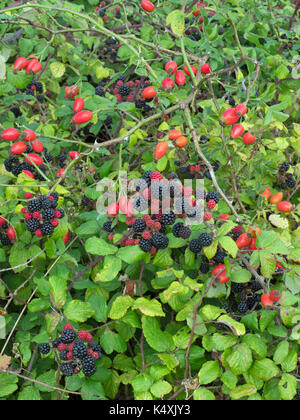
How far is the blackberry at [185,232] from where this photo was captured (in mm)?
1623

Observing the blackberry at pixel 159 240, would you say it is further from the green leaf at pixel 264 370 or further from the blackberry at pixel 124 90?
the blackberry at pixel 124 90

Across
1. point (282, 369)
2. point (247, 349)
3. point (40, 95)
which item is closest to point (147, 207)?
point (247, 349)

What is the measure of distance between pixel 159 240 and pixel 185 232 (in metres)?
0.12

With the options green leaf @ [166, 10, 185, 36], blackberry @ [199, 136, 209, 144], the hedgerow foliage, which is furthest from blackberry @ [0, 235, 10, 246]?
green leaf @ [166, 10, 185, 36]

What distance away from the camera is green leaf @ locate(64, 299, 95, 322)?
1609 millimetres

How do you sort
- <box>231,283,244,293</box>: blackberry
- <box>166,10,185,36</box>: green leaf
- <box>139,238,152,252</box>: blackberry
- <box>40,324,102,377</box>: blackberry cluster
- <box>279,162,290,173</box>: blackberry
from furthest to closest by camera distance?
<box>279,162,290,173</box>: blackberry
<box>166,10,185,36</box>: green leaf
<box>231,283,244,293</box>: blackberry
<box>139,238,152,252</box>: blackberry
<box>40,324,102,377</box>: blackberry cluster

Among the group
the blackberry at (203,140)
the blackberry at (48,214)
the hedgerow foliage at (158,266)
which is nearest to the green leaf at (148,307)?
the hedgerow foliage at (158,266)

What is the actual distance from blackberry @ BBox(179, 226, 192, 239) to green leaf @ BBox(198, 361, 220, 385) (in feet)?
1.64

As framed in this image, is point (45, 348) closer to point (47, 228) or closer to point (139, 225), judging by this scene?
point (47, 228)

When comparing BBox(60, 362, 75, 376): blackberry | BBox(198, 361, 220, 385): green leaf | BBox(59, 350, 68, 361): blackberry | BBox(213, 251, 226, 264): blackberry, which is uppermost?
BBox(213, 251, 226, 264): blackberry

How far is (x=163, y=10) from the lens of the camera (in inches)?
120

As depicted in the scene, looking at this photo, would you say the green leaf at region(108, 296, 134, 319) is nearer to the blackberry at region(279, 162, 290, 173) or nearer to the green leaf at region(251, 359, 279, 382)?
the green leaf at region(251, 359, 279, 382)

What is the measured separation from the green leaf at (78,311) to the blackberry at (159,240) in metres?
0.39

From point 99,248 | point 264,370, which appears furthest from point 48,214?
point 264,370
